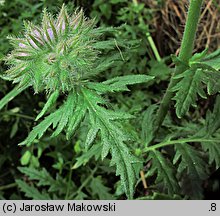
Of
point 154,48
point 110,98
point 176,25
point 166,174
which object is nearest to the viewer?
point 166,174

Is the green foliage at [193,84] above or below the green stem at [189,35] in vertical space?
below

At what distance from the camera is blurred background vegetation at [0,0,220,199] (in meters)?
2.86

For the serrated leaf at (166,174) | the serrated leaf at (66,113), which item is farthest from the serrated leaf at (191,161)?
the serrated leaf at (66,113)

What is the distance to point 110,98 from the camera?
3.08 meters

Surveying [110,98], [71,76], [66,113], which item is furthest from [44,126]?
[110,98]

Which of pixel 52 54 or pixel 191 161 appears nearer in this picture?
pixel 52 54

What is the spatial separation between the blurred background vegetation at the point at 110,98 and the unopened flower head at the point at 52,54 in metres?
0.91

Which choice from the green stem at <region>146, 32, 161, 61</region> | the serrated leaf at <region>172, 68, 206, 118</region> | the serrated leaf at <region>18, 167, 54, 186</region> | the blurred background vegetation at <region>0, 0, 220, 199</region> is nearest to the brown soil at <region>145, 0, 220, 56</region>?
the blurred background vegetation at <region>0, 0, 220, 199</region>

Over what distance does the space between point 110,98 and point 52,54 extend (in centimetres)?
134

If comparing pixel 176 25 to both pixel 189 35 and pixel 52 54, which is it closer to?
pixel 189 35

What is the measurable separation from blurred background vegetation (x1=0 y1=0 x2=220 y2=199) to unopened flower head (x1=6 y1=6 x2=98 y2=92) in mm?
912

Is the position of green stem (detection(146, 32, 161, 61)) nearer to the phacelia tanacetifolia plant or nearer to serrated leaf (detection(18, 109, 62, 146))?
the phacelia tanacetifolia plant

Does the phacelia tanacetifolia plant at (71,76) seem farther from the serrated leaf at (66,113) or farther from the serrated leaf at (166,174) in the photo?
the serrated leaf at (166,174)

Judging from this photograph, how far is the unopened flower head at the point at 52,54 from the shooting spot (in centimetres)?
176
